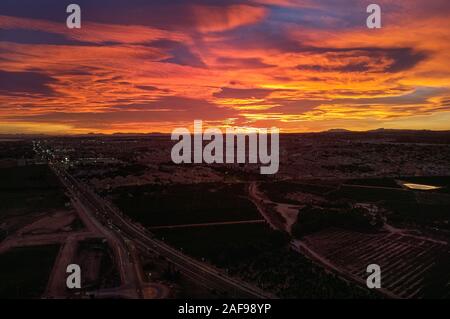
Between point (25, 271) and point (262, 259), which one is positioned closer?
point (25, 271)

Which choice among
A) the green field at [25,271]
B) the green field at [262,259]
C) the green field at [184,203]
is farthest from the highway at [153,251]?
the green field at [25,271]

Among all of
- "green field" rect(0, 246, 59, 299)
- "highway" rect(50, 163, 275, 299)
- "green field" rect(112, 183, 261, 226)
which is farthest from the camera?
"green field" rect(112, 183, 261, 226)

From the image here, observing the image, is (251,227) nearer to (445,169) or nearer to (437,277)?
(437,277)

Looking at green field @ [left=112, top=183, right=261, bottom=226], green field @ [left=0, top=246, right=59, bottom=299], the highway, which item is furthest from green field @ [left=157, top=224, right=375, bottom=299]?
green field @ [left=0, top=246, right=59, bottom=299]

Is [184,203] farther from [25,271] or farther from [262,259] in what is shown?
[25,271]

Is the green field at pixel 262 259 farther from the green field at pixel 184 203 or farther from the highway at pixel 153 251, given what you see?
the green field at pixel 184 203

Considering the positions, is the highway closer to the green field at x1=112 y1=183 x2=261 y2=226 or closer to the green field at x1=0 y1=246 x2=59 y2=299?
the green field at x1=112 y1=183 x2=261 y2=226

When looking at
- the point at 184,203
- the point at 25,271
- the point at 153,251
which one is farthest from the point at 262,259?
the point at 184,203
